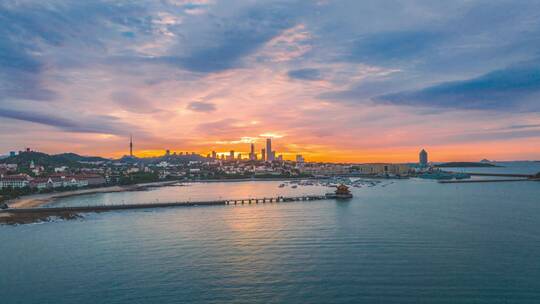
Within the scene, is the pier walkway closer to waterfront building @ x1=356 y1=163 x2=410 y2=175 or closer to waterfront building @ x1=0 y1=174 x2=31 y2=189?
waterfront building @ x1=0 y1=174 x2=31 y2=189

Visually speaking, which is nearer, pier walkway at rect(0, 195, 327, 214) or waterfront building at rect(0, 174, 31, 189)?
pier walkway at rect(0, 195, 327, 214)

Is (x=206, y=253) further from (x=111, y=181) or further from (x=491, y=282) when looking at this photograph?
(x=111, y=181)

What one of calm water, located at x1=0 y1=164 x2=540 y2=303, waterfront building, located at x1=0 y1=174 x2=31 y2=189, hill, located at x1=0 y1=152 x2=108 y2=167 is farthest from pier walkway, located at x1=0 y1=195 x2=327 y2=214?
hill, located at x1=0 y1=152 x2=108 y2=167

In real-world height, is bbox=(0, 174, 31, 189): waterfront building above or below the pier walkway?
above

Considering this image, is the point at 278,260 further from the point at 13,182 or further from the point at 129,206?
the point at 13,182

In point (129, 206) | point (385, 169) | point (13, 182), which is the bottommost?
point (129, 206)

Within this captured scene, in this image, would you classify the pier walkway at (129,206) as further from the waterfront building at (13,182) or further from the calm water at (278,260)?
the waterfront building at (13,182)

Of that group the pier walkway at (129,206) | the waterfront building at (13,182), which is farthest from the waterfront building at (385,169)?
the waterfront building at (13,182)

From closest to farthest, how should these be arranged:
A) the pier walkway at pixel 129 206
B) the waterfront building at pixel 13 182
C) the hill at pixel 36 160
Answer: the pier walkway at pixel 129 206, the waterfront building at pixel 13 182, the hill at pixel 36 160

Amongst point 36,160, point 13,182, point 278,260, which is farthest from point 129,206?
point 36,160

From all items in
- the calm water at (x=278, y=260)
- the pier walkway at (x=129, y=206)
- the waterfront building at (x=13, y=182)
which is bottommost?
the calm water at (x=278, y=260)
